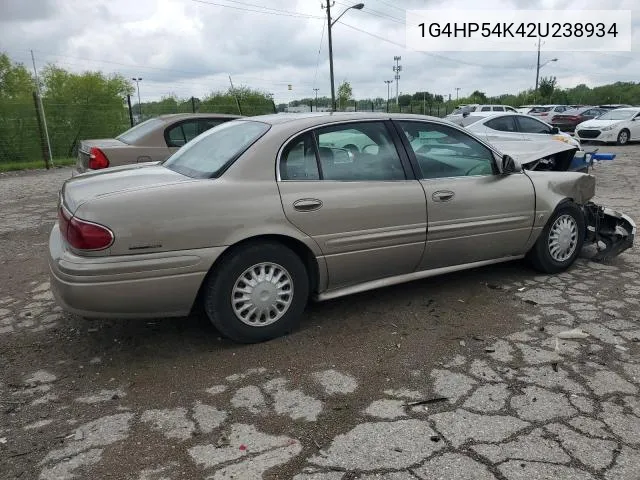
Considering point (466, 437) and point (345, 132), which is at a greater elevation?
point (345, 132)

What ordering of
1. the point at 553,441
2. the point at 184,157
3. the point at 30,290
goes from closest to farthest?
the point at 553,441 < the point at 184,157 < the point at 30,290

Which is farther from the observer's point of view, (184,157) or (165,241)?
(184,157)

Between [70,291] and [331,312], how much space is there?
6.09ft

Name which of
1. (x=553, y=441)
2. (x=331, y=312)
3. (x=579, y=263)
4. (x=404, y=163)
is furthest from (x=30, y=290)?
(x=579, y=263)

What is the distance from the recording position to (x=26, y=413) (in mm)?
2783

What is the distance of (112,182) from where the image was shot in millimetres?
3412

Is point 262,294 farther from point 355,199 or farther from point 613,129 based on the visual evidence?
point 613,129

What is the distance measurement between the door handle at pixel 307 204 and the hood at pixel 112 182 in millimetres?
701

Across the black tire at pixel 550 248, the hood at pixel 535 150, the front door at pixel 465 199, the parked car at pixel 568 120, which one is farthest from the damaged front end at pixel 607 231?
the parked car at pixel 568 120

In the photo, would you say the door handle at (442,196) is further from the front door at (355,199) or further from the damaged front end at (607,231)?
the damaged front end at (607,231)

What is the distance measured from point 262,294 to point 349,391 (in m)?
0.86

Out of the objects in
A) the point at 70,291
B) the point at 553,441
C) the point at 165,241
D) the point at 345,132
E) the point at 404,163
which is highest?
the point at 345,132

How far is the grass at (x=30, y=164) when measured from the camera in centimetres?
1387

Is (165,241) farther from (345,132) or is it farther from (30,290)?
(30,290)
